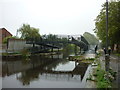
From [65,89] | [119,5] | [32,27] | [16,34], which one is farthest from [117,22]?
[16,34]

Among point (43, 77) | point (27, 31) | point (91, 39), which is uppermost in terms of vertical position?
point (91, 39)

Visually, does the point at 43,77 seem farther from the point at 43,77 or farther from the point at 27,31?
the point at 27,31

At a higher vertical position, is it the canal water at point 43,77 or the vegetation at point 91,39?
the vegetation at point 91,39

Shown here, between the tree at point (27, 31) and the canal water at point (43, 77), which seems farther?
the tree at point (27, 31)

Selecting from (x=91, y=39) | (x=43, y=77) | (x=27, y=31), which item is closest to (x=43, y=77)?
(x=43, y=77)

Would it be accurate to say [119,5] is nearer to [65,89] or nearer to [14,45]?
[65,89]

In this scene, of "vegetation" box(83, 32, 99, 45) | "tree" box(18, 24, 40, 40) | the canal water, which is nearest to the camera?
the canal water

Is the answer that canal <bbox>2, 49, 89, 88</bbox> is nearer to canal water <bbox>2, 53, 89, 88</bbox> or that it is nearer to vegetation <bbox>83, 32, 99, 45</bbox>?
canal water <bbox>2, 53, 89, 88</bbox>

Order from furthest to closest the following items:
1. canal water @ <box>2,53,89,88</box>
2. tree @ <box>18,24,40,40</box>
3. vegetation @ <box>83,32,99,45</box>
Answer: vegetation @ <box>83,32,99,45</box> → tree @ <box>18,24,40,40</box> → canal water @ <box>2,53,89,88</box>

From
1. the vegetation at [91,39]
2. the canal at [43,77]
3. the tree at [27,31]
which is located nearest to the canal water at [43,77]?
the canal at [43,77]

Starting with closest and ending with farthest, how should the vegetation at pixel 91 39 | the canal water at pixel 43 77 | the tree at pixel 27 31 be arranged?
1. the canal water at pixel 43 77
2. the tree at pixel 27 31
3. the vegetation at pixel 91 39

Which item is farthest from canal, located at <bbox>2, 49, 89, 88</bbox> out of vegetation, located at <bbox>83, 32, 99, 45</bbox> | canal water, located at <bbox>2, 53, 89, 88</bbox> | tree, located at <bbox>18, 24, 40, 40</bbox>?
vegetation, located at <bbox>83, 32, 99, 45</bbox>

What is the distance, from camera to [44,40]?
114 ft

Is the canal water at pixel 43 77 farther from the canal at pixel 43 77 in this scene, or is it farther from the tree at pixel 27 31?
the tree at pixel 27 31
